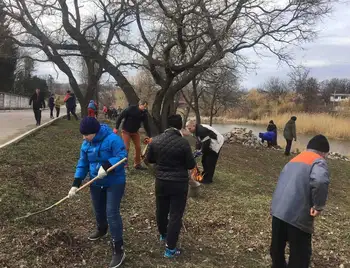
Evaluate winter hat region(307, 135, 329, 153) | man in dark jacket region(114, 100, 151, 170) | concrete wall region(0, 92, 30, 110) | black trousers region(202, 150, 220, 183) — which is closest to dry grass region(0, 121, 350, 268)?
black trousers region(202, 150, 220, 183)

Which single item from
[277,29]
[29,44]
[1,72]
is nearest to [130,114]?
[277,29]

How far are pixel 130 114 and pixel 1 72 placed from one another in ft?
127

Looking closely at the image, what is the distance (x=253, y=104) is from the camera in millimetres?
64312

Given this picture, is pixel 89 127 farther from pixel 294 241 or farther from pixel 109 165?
pixel 294 241

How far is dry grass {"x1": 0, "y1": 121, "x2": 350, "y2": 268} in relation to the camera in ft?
14.9

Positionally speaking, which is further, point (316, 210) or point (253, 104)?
point (253, 104)

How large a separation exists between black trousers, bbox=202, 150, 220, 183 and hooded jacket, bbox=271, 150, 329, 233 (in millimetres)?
4407

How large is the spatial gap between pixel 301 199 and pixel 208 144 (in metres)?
4.50

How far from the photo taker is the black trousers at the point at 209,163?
8.41 m

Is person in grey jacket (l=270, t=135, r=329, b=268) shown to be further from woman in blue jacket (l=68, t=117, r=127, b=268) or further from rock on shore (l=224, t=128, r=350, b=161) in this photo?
rock on shore (l=224, t=128, r=350, b=161)

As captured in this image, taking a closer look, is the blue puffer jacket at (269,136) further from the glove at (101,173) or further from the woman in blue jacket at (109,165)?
the glove at (101,173)

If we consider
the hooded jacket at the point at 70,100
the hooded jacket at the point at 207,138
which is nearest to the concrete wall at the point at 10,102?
the hooded jacket at the point at 70,100

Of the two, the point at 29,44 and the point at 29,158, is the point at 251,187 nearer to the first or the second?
the point at 29,158

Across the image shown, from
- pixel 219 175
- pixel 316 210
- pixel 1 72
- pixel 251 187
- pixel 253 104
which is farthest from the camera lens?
pixel 253 104
